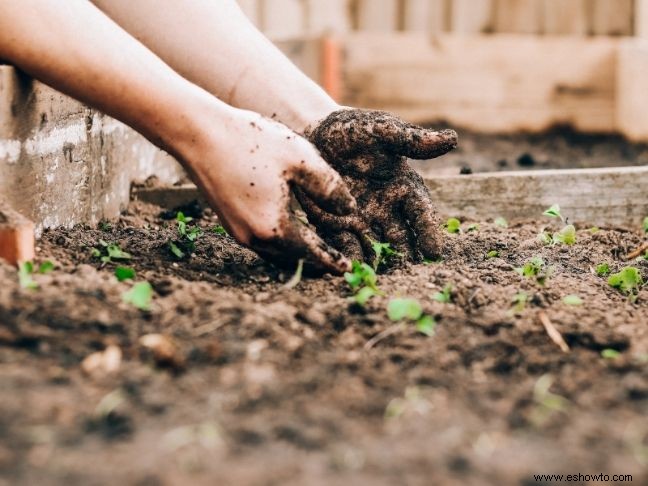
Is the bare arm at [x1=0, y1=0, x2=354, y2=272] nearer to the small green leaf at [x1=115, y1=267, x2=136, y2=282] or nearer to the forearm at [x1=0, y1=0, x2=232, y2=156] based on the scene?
the forearm at [x1=0, y1=0, x2=232, y2=156]

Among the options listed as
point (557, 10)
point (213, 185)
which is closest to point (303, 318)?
point (213, 185)

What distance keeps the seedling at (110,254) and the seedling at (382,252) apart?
1.79 feet

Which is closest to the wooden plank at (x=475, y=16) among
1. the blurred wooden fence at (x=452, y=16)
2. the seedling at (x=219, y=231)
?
the blurred wooden fence at (x=452, y=16)

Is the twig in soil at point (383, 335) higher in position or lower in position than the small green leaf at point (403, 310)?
lower

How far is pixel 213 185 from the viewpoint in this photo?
68.9 inches

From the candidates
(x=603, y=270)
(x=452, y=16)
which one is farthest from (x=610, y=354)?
(x=452, y=16)

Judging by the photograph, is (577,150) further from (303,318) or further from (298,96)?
(303,318)

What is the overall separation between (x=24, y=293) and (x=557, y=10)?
4.60m

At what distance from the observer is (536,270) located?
1.85m

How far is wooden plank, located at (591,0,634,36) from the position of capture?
5051 millimetres

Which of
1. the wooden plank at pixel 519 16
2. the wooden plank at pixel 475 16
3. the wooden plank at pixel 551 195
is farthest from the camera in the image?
the wooden plank at pixel 475 16

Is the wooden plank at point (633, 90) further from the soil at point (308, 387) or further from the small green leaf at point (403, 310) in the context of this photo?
the small green leaf at point (403, 310)

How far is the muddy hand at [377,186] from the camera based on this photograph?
74.2 inches

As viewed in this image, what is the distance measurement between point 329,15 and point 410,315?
14.6ft
